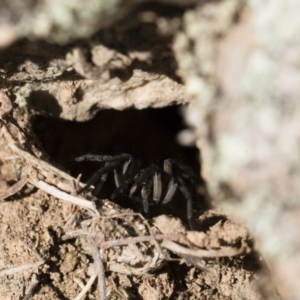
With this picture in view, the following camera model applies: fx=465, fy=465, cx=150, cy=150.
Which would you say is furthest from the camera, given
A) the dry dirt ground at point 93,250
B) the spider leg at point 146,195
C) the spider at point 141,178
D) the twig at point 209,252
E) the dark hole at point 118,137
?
the dark hole at point 118,137

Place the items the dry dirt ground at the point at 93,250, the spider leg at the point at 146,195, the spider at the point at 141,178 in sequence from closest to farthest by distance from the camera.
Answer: the dry dirt ground at the point at 93,250 < the spider leg at the point at 146,195 < the spider at the point at 141,178

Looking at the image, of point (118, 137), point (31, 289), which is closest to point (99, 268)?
point (31, 289)

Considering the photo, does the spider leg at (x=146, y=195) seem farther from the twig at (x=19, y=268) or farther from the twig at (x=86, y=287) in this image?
the twig at (x=19, y=268)

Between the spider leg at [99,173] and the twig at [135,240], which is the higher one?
the spider leg at [99,173]

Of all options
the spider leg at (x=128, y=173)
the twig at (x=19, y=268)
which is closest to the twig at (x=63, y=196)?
the twig at (x=19, y=268)

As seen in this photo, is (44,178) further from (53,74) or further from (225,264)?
(225,264)

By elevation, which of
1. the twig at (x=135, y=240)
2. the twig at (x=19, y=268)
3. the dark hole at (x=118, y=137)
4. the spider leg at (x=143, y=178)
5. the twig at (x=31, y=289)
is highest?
the dark hole at (x=118, y=137)

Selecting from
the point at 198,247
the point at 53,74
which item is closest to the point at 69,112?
the point at 53,74
